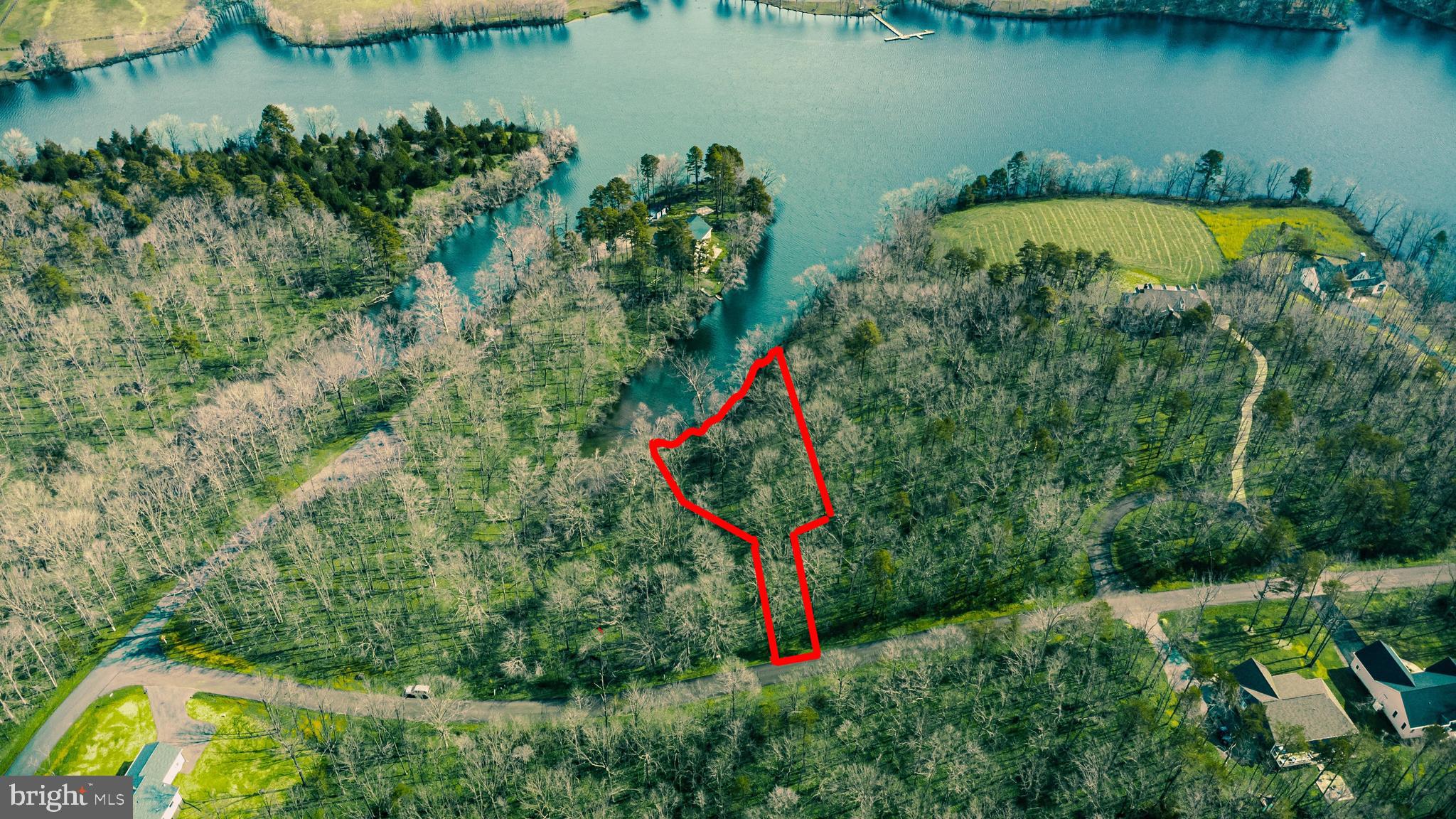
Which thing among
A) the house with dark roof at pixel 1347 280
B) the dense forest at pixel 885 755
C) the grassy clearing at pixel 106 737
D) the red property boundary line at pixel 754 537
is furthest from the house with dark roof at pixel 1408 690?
the grassy clearing at pixel 106 737

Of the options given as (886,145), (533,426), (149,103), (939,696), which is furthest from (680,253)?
(149,103)

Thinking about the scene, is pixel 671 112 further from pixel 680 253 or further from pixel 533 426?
pixel 533 426

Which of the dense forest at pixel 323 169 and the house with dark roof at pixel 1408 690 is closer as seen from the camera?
the house with dark roof at pixel 1408 690

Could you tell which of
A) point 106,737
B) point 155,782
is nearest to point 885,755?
point 155,782

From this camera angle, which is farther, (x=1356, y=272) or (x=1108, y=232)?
(x=1108, y=232)

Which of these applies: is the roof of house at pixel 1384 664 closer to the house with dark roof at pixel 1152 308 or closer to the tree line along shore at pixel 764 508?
the tree line along shore at pixel 764 508

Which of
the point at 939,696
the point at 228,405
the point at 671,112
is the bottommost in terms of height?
Answer: the point at 939,696
